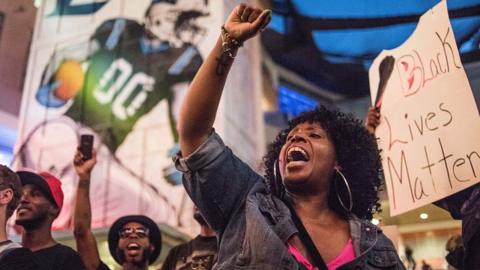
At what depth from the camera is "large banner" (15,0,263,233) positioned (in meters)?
4.34

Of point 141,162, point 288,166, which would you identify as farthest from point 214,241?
point 141,162

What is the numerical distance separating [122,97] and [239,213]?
3910 mm

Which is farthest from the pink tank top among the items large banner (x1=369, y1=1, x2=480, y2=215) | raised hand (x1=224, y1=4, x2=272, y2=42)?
large banner (x1=369, y1=1, x2=480, y2=215)

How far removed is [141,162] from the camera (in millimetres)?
4492

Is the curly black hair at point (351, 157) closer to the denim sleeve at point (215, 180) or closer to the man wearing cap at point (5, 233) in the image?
the denim sleeve at point (215, 180)

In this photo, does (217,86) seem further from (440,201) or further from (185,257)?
(185,257)

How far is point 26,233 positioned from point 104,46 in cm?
340

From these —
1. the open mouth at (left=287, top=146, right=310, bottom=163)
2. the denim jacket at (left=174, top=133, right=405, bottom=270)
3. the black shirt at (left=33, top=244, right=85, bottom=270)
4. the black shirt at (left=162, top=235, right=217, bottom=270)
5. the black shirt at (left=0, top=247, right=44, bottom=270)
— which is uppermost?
the open mouth at (left=287, top=146, right=310, bottom=163)

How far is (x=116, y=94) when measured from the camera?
4750 millimetres

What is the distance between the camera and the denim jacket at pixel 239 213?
907mm

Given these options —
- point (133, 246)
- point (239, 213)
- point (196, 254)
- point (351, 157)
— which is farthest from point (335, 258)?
point (133, 246)

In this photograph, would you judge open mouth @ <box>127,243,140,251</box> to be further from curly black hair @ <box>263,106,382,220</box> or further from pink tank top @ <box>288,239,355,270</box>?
pink tank top @ <box>288,239,355,270</box>

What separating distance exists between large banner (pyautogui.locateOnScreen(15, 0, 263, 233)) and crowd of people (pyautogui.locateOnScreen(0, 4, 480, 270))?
8.99 feet

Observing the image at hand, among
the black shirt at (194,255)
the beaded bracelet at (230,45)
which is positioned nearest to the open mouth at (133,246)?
the black shirt at (194,255)
